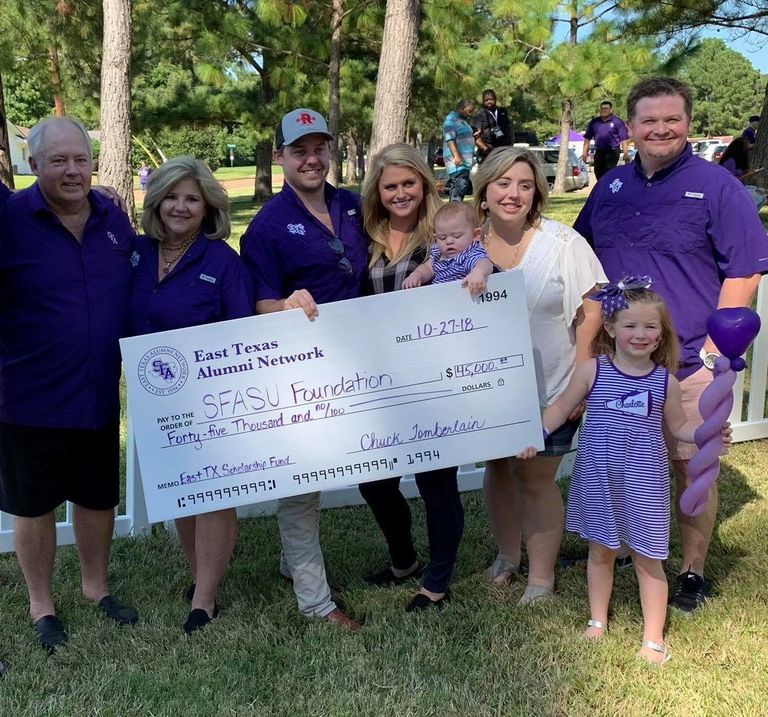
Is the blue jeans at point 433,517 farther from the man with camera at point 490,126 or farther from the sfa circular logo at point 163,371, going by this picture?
the man with camera at point 490,126

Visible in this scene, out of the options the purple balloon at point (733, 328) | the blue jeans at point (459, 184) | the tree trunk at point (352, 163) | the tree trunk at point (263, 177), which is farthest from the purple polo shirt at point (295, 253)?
the tree trunk at point (352, 163)

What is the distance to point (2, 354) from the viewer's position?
116 inches

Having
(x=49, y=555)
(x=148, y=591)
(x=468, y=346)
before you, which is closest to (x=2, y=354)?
(x=49, y=555)

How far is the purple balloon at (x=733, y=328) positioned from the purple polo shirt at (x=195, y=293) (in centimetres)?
164

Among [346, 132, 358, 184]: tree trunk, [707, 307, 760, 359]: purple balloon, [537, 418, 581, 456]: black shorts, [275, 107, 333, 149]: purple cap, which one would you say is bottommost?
[346, 132, 358, 184]: tree trunk

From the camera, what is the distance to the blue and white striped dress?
2.75 metres

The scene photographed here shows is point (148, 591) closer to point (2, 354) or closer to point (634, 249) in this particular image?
point (2, 354)

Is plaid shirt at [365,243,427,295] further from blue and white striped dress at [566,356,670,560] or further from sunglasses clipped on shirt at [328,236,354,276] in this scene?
blue and white striped dress at [566,356,670,560]

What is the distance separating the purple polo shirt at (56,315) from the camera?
2.85 m

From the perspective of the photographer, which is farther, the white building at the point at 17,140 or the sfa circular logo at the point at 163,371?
the white building at the point at 17,140

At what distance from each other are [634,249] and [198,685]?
7.68ft

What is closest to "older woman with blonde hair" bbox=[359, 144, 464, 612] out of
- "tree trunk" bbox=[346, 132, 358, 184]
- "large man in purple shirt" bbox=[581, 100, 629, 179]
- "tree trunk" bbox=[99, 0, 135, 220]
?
"tree trunk" bbox=[99, 0, 135, 220]

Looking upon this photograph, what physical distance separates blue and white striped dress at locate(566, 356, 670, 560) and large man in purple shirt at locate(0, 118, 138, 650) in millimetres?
1835

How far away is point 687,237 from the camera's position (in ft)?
9.82
